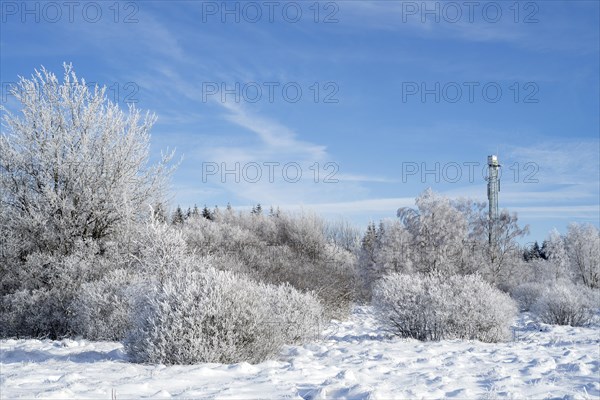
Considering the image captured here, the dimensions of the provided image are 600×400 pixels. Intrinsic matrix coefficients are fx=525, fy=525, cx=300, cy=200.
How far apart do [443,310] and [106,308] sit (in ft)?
21.0

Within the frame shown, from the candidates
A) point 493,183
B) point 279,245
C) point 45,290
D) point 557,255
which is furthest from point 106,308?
point 557,255

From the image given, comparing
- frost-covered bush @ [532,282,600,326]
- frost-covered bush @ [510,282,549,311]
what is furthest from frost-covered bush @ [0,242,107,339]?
frost-covered bush @ [510,282,549,311]

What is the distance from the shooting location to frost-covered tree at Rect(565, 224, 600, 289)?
40.0 metres

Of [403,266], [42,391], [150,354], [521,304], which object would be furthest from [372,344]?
[521,304]

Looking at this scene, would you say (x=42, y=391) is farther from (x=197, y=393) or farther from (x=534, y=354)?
(x=534, y=354)

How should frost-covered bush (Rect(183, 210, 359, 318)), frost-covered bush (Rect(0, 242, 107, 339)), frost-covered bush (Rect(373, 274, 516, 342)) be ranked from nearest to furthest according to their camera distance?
frost-covered bush (Rect(373, 274, 516, 342)), frost-covered bush (Rect(0, 242, 107, 339)), frost-covered bush (Rect(183, 210, 359, 318))

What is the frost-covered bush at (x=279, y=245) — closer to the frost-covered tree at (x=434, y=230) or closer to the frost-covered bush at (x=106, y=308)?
the frost-covered tree at (x=434, y=230)

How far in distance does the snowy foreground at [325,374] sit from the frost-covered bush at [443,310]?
163 centimetres

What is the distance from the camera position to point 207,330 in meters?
6.66

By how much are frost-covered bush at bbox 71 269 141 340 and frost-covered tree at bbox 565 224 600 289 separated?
3851 cm

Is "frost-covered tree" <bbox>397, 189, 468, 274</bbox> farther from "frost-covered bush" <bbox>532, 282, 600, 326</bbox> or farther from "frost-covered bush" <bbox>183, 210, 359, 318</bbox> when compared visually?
"frost-covered bush" <bbox>532, 282, 600, 326</bbox>

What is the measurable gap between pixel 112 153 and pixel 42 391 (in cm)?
938

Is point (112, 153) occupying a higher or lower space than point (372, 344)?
higher

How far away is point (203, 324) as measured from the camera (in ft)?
21.9
